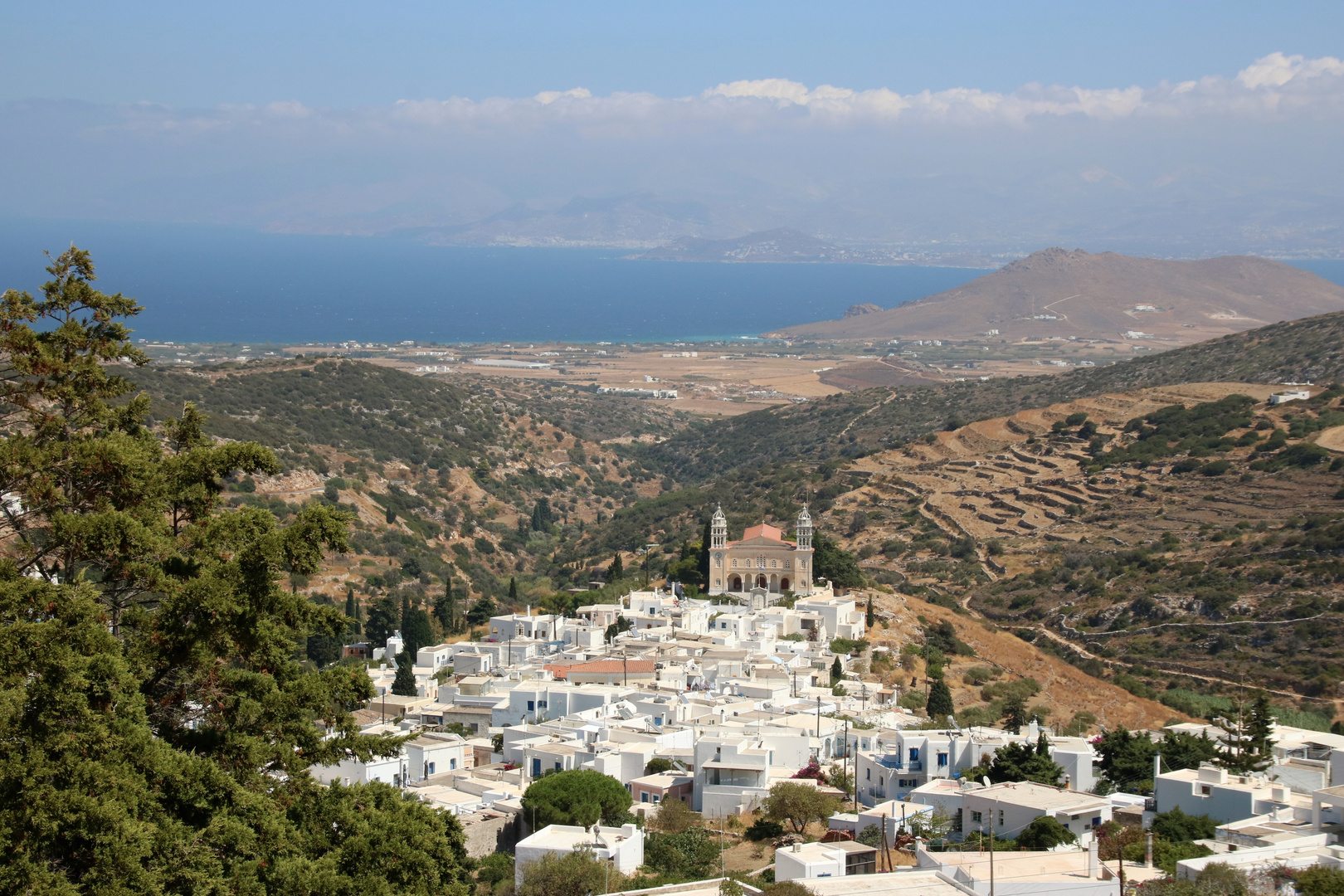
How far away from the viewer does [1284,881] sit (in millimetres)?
15625

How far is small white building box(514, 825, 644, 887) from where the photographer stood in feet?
60.2

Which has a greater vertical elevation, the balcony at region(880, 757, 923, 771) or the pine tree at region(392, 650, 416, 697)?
the balcony at region(880, 757, 923, 771)

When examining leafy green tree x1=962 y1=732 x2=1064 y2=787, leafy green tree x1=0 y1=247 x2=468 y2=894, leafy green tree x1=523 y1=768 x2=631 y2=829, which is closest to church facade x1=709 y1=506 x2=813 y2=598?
leafy green tree x1=962 y1=732 x2=1064 y2=787

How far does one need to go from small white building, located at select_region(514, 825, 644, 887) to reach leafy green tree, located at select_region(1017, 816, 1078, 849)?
483 centimetres

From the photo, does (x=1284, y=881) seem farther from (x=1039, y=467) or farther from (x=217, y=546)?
(x=1039, y=467)

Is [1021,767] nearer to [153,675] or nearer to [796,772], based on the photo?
[796,772]

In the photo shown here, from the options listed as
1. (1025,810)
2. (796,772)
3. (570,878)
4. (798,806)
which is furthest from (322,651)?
(1025,810)

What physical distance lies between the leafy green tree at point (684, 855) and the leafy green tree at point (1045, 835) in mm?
3897

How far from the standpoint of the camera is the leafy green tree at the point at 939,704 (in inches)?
1197

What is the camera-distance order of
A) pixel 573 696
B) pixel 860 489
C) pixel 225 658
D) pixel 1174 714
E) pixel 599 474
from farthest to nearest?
pixel 599 474
pixel 860 489
pixel 1174 714
pixel 573 696
pixel 225 658

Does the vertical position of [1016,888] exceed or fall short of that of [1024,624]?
it exceeds it

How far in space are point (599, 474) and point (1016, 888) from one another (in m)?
68.4

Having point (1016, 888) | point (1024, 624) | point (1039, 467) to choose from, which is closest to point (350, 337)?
point (1039, 467)

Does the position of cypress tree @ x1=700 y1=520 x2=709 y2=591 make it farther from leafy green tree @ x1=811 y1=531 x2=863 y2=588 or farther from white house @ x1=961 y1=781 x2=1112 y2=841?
white house @ x1=961 y1=781 x2=1112 y2=841
